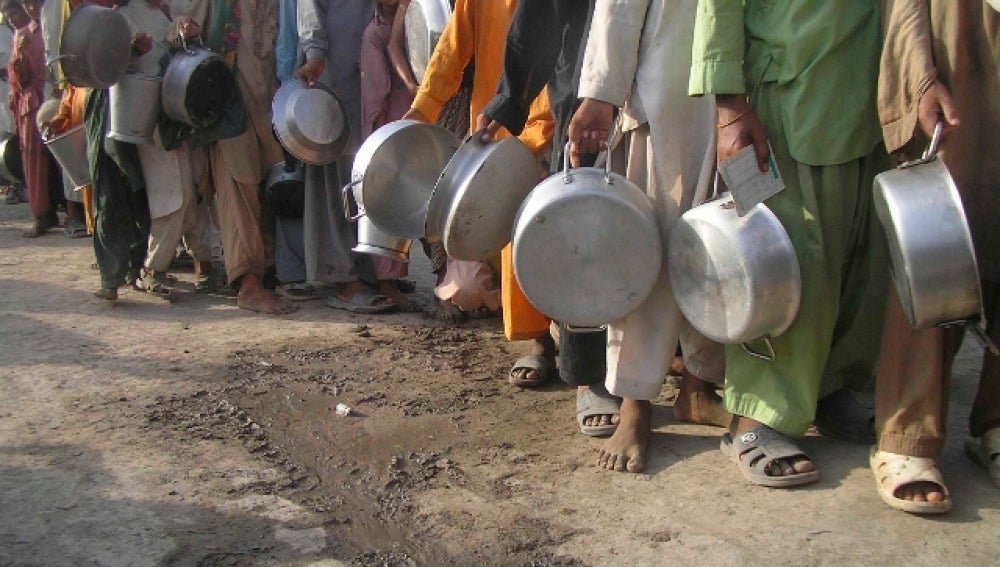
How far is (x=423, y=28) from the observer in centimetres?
493

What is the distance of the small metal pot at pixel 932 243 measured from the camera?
2.55 m

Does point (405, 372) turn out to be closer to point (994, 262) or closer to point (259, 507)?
point (259, 507)

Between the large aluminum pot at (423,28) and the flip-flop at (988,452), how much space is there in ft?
9.28

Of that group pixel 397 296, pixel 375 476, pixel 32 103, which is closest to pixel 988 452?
pixel 375 476

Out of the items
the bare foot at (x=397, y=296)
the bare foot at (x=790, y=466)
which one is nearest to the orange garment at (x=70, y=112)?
the bare foot at (x=397, y=296)

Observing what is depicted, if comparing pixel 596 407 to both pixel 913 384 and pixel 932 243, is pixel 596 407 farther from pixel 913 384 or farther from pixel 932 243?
pixel 932 243

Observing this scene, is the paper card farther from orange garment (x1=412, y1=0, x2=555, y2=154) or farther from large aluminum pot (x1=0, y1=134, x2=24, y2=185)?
large aluminum pot (x1=0, y1=134, x2=24, y2=185)

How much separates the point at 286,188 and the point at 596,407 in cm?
280

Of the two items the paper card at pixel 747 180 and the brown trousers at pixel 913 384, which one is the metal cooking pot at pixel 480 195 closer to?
the paper card at pixel 747 180

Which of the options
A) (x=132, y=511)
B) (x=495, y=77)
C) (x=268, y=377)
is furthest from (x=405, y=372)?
(x=132, y=511)

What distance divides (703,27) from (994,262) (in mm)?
1047

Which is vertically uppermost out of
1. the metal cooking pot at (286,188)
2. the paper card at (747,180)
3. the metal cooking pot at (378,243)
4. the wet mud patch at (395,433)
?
the paper card at (747,180)

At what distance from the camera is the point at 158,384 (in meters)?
4.35

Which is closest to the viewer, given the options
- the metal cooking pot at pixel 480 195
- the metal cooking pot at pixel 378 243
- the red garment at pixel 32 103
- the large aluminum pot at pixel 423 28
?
the metal cooking pot at pixel 480 195
